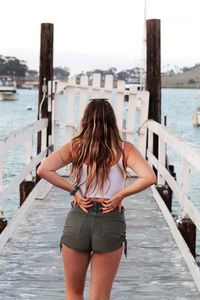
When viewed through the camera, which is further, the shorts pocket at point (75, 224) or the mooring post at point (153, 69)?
the mooring post at point (153, 69)

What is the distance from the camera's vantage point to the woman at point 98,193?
415cm

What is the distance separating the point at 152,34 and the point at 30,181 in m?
3.32

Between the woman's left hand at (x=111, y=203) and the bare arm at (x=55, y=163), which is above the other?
the bare arm at (x=55, y=163)

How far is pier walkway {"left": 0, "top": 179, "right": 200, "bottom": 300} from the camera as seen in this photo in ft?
18.7

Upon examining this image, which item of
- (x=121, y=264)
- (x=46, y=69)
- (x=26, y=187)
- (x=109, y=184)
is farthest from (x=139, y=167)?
(x=46, y=69)

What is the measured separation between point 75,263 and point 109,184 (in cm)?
52

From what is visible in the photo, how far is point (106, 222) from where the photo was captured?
4.18 metres

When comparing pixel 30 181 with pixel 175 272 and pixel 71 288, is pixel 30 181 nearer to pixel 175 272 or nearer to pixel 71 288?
pixel 175 272

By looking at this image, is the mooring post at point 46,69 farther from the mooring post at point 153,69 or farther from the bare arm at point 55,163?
the bare arm at point 55,163

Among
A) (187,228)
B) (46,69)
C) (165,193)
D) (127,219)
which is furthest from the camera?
(46,69)

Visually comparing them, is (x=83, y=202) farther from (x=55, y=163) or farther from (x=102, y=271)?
(x=102, y=271)

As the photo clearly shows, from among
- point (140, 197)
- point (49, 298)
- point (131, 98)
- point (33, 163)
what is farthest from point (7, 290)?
point (131, 98)

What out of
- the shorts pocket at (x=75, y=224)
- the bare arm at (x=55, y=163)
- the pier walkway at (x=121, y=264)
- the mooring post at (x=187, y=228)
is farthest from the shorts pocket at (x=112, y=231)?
the mooring post at (x=187, y=228)

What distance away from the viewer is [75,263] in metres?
4.22
